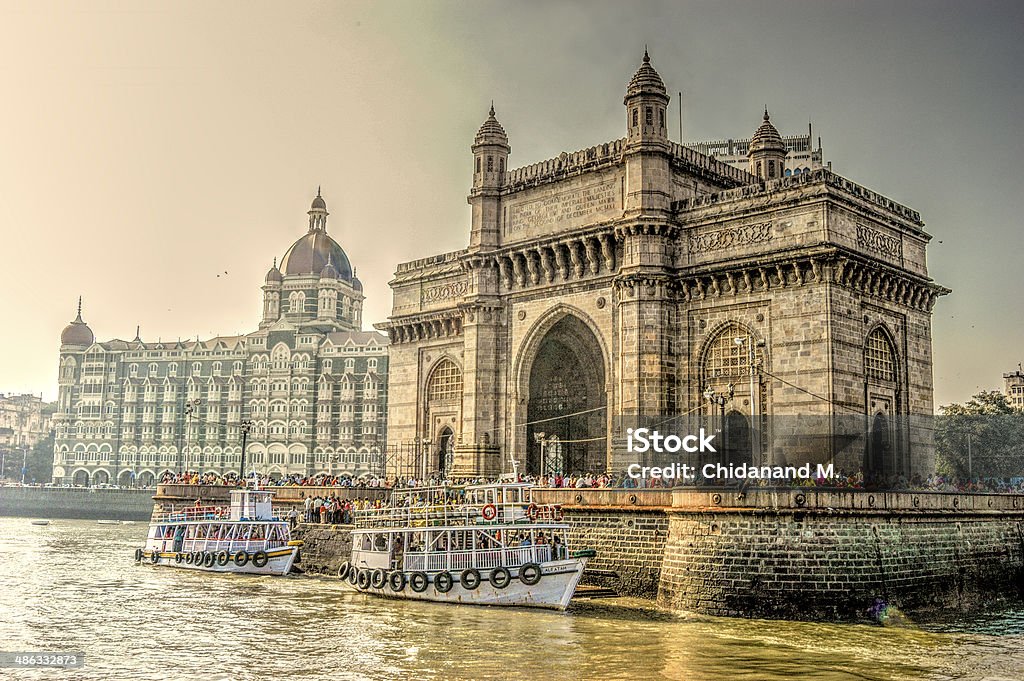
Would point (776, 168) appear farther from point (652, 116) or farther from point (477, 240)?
point (477, 240)

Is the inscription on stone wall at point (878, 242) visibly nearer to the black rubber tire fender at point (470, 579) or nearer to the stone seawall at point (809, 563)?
the stone seawall at point (809, 563)

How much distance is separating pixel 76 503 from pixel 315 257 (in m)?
33.6

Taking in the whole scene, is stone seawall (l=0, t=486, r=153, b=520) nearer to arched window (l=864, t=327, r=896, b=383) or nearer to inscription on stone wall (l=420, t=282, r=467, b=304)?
inscription on stone wall (l=420, t=282, r=467, b=304)

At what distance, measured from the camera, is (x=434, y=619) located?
28.1 meters

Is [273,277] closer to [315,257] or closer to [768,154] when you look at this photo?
[315,257]

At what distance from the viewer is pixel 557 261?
4072 cm

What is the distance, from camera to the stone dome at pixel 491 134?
44.4m

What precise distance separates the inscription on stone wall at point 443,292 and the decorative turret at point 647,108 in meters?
12.1

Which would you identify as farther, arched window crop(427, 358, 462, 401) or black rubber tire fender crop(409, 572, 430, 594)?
arched window crop(427, 358, 462, 401)

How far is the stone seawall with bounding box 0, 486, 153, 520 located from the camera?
291 feet

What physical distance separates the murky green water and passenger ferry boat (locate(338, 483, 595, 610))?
2.25 ft

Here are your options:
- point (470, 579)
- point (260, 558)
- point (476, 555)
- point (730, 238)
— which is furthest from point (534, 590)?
point (260, 558)

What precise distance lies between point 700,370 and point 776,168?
450 inches

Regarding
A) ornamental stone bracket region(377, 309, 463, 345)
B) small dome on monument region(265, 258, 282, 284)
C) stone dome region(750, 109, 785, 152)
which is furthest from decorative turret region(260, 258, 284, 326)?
stone dome region(750, 109, 785, 152)
